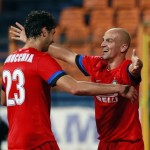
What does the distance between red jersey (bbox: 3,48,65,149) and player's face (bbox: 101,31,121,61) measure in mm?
1068

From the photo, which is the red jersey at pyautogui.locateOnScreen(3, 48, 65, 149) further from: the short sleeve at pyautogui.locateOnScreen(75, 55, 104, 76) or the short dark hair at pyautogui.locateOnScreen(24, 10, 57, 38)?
the short sleeve at pyautogui.locateOnScreen(75, 55, 104, 76)

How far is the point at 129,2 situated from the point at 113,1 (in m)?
0.53

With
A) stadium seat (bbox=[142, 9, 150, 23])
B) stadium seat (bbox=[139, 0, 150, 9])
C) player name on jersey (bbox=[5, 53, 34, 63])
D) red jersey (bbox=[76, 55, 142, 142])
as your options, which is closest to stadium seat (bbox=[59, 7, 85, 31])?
stadium seat (bbox=[139, 0, 150, 9])

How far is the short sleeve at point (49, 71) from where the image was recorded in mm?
5305

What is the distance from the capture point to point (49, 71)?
5309 mm

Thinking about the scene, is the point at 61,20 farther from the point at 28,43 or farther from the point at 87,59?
the point at 28,43

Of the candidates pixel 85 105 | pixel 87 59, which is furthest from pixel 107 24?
pixel 87 59

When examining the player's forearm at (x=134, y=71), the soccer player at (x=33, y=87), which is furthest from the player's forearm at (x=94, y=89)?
the player's forearm at (x=134, y=71)

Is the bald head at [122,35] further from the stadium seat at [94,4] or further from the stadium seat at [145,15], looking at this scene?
the stadium seat at [94,4]

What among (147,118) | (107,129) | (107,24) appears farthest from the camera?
(107,24)

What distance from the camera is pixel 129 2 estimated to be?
54.2 feet

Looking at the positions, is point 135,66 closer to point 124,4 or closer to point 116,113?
point 116,113

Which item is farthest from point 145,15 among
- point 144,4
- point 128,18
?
point 144,4

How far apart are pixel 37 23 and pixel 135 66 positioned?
1025 mm
